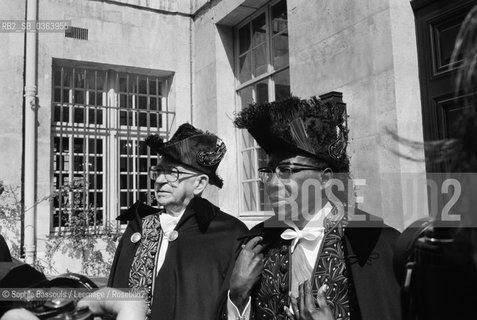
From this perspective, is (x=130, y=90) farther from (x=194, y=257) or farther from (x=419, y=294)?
(x=419, y=294)

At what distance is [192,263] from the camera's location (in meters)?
2.77

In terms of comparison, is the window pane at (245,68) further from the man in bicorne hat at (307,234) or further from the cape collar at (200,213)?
the man in bicorne hat at (307,234)

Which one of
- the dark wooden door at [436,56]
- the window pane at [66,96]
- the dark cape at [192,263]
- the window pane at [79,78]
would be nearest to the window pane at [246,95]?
the window pane at [79,78]

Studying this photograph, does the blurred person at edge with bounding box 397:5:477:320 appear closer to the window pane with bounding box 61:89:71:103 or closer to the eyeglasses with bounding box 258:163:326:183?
the eyeglasses with bounding box 258:163:326:183

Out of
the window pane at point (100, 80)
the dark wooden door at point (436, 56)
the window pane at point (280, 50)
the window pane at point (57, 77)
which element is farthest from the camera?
the window pane at point (100, 80)

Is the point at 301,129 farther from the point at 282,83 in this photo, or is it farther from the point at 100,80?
the point at 100,80

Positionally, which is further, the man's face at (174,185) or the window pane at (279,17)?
the window pane at (279,17)

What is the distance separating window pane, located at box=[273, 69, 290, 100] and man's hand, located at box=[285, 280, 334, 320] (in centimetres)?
471

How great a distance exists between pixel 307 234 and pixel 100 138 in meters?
6.13

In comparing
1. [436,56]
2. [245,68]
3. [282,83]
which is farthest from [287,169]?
[245,68]

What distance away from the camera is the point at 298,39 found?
5340 mm

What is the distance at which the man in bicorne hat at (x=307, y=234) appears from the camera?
1882 millimetres

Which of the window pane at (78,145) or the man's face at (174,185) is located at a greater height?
the window pane at (78,145)

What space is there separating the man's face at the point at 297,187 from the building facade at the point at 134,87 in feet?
10.3
